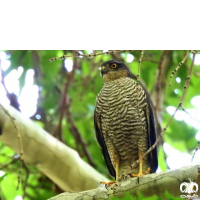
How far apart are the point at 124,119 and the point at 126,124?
0.04 meters

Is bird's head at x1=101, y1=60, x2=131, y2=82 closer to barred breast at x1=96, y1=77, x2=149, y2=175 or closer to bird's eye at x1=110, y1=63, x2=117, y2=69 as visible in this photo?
bird's eye at x1=110, y1=63, x2=117, y2=69

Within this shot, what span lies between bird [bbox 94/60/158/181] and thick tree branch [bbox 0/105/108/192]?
0.88 feet

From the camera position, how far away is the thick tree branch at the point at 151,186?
223 cm

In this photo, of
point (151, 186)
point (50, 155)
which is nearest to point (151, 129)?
point (50, 155)

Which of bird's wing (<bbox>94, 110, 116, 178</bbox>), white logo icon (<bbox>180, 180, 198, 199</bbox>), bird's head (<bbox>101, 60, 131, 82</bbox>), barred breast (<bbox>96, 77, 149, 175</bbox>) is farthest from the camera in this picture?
bird's head (<bbox>101, 60, 131, 82</bbox>)

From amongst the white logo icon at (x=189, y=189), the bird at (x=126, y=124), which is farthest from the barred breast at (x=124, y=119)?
the white logo icon at (x=189, y=189)

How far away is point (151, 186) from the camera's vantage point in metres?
2.34

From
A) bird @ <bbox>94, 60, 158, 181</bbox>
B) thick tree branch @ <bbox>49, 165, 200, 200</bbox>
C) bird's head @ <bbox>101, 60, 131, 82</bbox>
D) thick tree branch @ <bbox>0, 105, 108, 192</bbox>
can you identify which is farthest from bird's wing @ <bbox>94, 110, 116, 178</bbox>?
thick tree branch @ <bbox>49, 165, 200, 200</bbox>

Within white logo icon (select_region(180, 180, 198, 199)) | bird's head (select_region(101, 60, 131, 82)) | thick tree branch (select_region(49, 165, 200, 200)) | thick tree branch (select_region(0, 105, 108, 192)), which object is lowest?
white logo icon (select_region(180, 180, 198, 199))

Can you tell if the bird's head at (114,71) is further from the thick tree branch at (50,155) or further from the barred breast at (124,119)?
the thick tree branch at (50,155)

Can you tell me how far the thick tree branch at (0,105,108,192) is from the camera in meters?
3.61
